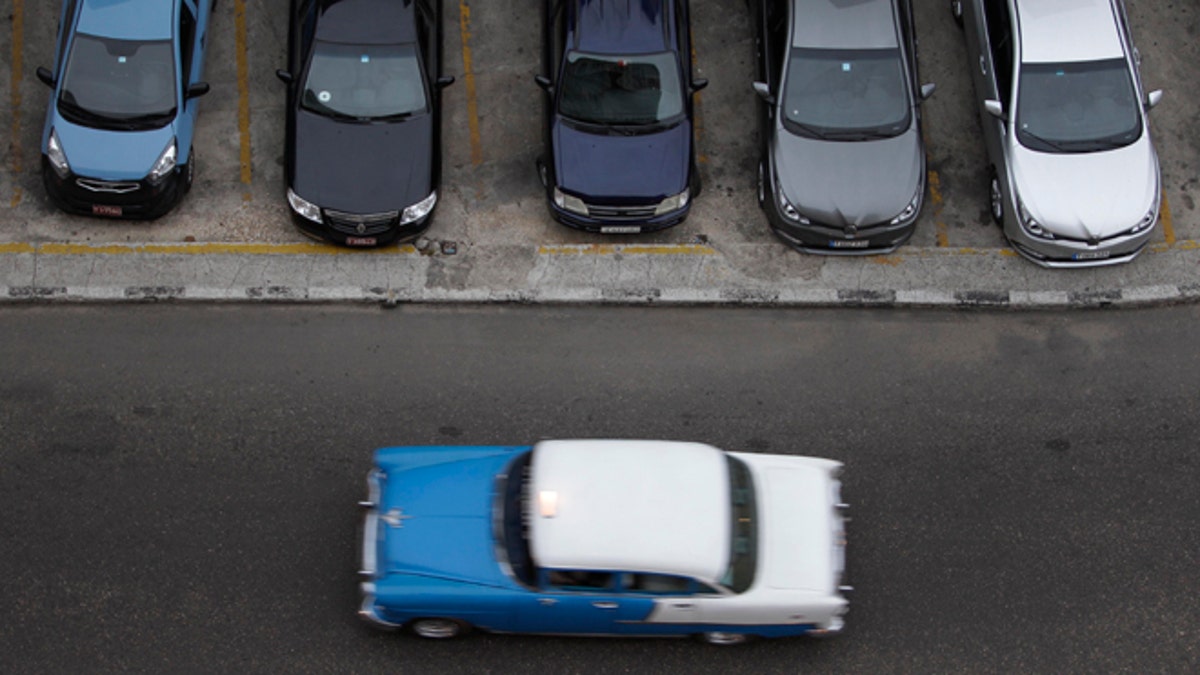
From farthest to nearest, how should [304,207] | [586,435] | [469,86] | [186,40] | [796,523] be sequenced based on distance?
[469,86] → [186,40] → [304,207] → [586,435] → [796,523]

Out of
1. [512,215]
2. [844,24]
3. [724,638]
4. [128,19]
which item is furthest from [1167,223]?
[128,19]

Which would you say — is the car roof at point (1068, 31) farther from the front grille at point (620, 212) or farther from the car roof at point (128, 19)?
the car roof at point (128, 19)

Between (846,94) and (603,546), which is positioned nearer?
(603,546)

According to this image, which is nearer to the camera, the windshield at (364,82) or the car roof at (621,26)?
the windshield at (364,82)

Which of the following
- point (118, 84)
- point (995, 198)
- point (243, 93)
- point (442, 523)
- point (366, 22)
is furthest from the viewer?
point (243, 93)

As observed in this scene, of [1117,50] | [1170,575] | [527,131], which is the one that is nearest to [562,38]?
[527,131]

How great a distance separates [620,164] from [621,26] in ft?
4.88

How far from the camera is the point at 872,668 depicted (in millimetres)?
9180

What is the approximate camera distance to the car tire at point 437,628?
28.5 ft

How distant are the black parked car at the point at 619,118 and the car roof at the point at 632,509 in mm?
2943

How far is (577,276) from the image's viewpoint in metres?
11.0

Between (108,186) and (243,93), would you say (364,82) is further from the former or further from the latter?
(108,186)

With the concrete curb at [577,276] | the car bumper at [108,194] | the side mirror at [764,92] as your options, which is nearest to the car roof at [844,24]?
the side mirror at [764,92]

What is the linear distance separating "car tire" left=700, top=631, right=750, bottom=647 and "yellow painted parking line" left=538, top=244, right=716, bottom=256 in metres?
3.95
